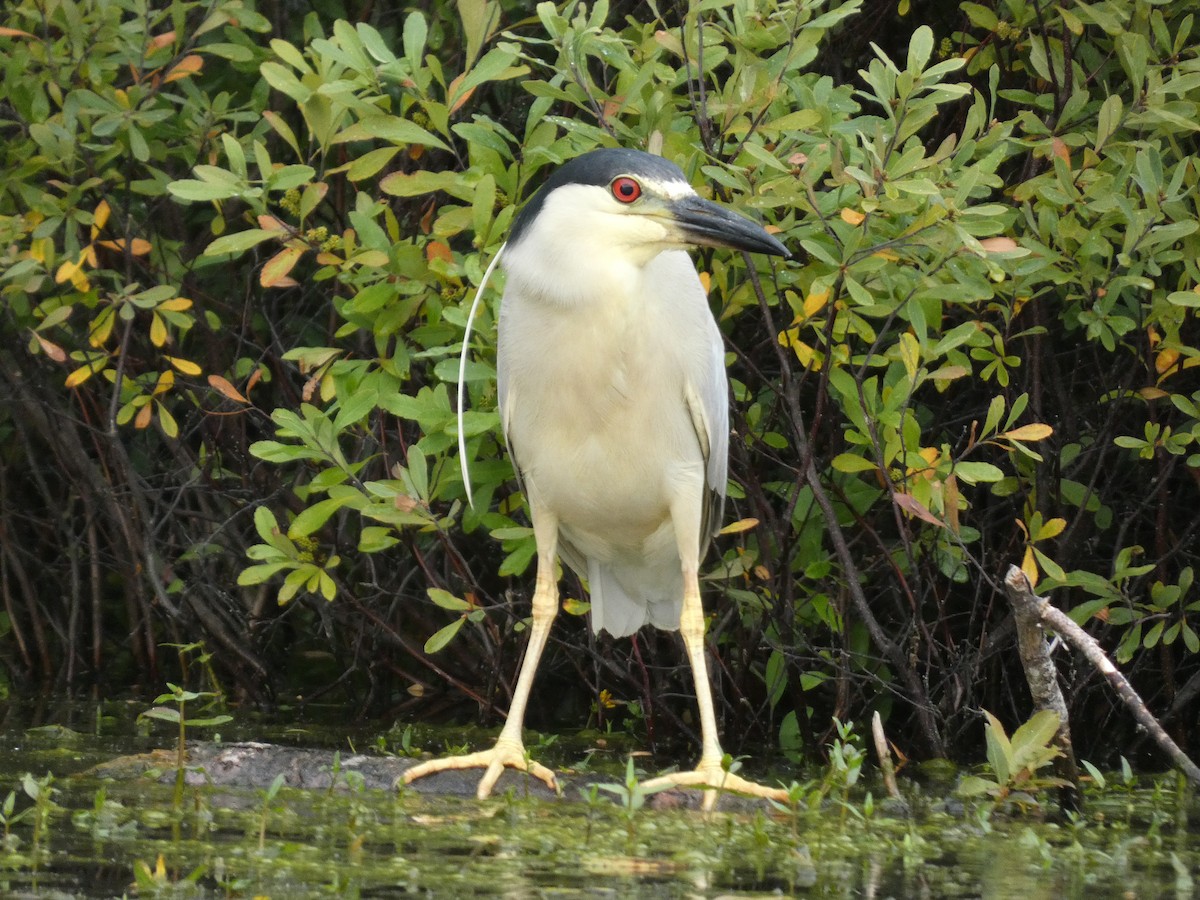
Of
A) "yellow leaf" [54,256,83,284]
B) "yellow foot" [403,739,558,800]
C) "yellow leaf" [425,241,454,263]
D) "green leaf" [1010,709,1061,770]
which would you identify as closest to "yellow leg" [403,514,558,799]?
"yellow foot" [403,739,558,800]

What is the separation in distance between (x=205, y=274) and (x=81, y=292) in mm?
902

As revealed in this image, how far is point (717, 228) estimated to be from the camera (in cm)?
365

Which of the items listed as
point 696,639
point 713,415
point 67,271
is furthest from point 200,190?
point 696,639

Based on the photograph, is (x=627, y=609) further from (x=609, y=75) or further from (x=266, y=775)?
(x=609, y=75)

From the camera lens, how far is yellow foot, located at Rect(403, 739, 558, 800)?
12.2ft

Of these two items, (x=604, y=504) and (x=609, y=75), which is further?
(x=609, y=75)

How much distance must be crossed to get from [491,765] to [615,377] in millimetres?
1023

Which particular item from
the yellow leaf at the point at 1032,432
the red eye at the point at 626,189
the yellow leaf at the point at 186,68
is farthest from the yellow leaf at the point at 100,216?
the yellow leaf at the point at 1032,432

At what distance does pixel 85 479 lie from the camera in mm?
5953

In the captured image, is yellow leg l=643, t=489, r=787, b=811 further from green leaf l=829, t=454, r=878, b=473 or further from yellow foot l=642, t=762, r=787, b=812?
green leaf l=829, t=454, r=878, b=473

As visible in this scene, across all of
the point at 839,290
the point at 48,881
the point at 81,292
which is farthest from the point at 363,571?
the point at 48,881

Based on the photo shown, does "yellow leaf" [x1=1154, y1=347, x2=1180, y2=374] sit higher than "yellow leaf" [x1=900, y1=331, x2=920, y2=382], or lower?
higher

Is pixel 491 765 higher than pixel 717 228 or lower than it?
lower

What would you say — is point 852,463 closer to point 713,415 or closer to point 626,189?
point 713,415
